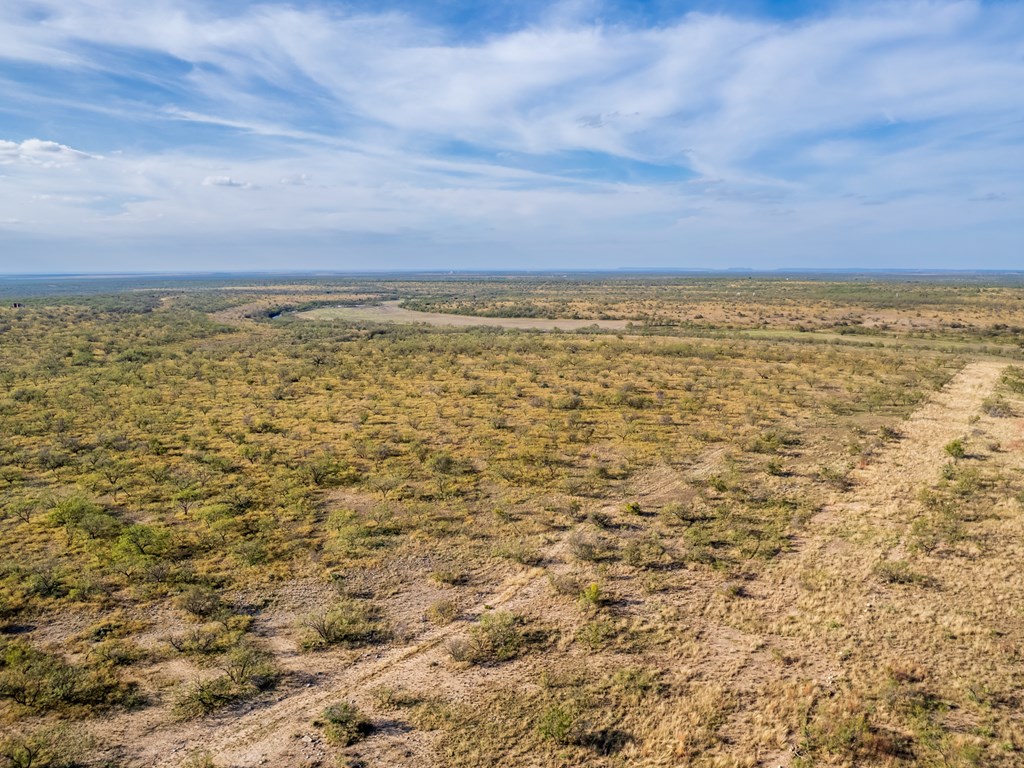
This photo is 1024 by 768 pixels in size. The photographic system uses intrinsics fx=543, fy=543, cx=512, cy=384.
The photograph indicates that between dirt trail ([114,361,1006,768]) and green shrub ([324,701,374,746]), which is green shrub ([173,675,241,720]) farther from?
green shrub ([324,701,374,746])

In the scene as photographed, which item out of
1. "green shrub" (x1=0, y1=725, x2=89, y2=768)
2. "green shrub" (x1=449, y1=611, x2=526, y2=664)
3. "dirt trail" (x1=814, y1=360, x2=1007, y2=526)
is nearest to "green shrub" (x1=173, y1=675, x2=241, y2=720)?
"green shrub" (x1=0, y1=725, x2=89, y2=768)

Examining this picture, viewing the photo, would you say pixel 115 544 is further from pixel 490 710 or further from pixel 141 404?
pixel 141 404

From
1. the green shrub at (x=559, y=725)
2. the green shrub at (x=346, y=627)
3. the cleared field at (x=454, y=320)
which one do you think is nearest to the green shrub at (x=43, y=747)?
the green shrub at (x=346, y=627)

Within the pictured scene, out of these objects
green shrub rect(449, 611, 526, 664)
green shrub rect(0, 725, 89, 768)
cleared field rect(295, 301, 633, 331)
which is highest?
A: cleared field rect(295, 301, 633, 331)

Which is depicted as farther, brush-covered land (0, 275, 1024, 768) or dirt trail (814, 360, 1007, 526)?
dirt trail (814, 360, 1007, 526)

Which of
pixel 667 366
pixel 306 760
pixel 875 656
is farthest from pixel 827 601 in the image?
pixel 667 366

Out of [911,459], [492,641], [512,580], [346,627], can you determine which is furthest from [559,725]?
[911,459]

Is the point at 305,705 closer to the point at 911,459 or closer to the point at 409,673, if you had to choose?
the point at 409,673
